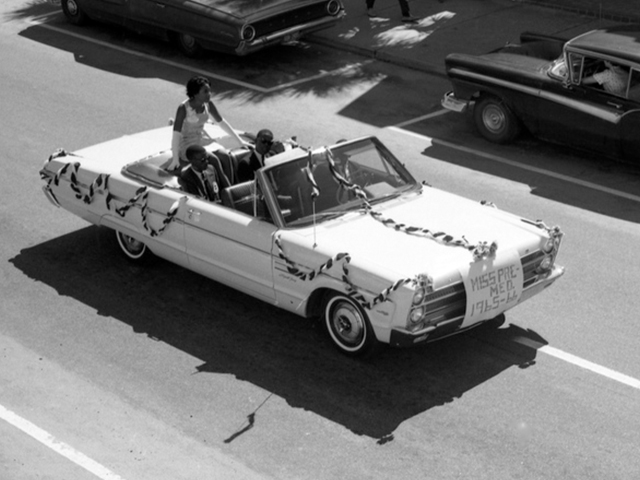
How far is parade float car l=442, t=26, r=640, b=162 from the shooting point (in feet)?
44.0

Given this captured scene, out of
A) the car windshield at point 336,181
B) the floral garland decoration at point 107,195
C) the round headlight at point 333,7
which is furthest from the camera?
the round headlight at point 333,7

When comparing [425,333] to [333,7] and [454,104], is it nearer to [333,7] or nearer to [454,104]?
[454,104]

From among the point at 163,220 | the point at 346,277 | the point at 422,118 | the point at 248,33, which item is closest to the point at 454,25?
the point at 248,33

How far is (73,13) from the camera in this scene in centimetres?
2006

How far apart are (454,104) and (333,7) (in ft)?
13.3

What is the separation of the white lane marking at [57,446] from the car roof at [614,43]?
26.2 feet

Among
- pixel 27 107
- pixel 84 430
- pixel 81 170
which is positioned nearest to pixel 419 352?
pixel 84 430

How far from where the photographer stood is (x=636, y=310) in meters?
10.3

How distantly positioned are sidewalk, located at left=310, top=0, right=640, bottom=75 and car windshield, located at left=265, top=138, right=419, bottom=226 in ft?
23.2

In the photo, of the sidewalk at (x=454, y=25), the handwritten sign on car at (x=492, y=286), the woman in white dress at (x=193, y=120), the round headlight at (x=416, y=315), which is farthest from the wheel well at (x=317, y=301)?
the sidewalk at (x=454, y=25)

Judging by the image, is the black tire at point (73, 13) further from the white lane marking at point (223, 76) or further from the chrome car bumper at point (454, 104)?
the chrome car bumper at point (454, 104)

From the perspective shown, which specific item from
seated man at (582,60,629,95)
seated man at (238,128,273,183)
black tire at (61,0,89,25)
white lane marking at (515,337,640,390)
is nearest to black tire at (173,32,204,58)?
black tire at (61,0,89,25)

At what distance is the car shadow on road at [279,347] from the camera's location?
905cm

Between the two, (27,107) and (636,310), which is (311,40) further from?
(636,310)
